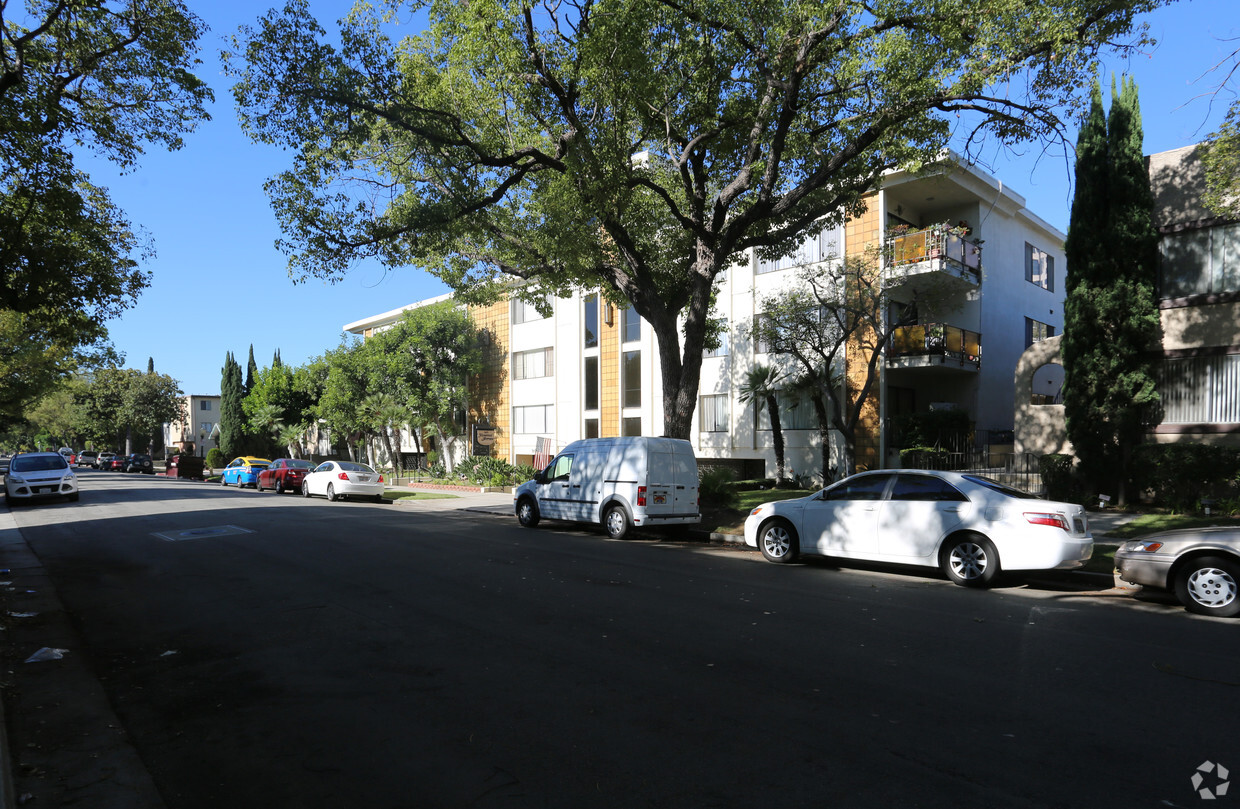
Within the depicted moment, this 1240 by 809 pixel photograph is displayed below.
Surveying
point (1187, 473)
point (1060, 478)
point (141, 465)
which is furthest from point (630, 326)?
point (141, 465)

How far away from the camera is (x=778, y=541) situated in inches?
447

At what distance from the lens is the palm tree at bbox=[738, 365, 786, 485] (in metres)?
23.5

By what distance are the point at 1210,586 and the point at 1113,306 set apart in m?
10.1

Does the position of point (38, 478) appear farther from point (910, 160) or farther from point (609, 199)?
point (910, 160)

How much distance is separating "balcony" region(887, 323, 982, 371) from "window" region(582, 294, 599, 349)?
43.6 feet

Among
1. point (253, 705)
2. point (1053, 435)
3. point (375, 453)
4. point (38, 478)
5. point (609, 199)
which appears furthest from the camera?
point (375, 453)

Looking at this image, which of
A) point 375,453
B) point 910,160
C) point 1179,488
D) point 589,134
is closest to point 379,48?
point 589,134

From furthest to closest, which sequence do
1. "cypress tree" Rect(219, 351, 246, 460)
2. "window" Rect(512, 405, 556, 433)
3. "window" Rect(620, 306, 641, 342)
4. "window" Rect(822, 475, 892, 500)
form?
"cypress tree" Rect(219, 351, 246, 460) < "window" Rect(512, 405, 556, 433) < "window" Rect(620, 306, 641, 342) < "window" Rect(822, 475, 892, 500)

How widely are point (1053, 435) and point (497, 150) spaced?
16.0 metres

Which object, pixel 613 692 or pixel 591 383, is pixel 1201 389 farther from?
pixel 591 383

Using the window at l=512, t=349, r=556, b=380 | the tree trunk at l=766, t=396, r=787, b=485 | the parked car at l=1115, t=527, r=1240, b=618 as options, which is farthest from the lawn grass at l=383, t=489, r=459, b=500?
the parked car at l=1115, t=527, r=1240, b=618

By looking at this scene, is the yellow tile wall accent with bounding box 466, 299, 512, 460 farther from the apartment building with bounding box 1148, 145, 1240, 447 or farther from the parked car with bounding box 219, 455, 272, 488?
the apartment building with bounding box 1148, 145, 1240, 447

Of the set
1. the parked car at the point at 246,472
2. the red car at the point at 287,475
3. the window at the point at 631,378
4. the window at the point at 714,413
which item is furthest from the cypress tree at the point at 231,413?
the window at the point at 714,413

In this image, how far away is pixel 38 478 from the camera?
22.8 metres
